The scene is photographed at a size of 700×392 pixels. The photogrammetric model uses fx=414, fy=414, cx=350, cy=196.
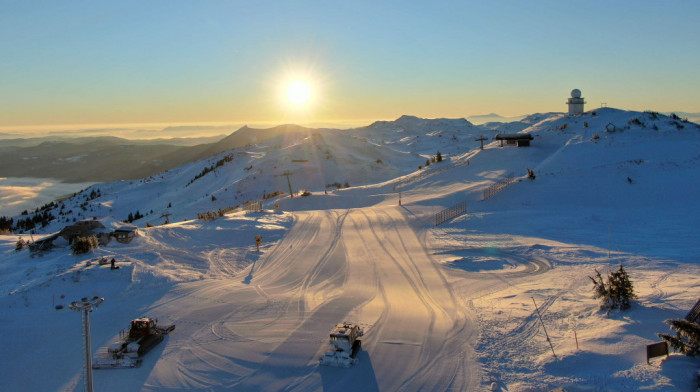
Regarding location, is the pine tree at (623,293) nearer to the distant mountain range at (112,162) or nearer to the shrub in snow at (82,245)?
the shrub in snow at (82,245)

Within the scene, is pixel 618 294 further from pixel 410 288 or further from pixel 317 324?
pixel 317 324

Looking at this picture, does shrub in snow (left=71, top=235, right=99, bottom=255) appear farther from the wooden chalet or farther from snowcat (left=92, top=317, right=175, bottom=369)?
the wooden chalet

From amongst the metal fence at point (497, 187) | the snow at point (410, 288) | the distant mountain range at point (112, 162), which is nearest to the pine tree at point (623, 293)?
the snow at point (410, 288)

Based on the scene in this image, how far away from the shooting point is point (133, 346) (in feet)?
37.9

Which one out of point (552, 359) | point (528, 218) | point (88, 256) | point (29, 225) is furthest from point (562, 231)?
point (29, 225)

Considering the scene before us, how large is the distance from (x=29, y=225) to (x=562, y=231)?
2112 inches

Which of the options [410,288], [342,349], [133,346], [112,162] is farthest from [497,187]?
[112,162]

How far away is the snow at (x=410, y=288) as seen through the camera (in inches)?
418

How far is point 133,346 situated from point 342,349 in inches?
231

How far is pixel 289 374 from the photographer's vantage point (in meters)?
10.8

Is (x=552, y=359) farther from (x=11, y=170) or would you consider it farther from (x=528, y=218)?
(x=11, y=170)

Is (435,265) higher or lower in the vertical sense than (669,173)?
lower

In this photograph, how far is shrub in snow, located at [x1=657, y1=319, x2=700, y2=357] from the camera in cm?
888

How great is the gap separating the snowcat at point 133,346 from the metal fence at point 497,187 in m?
24.2
